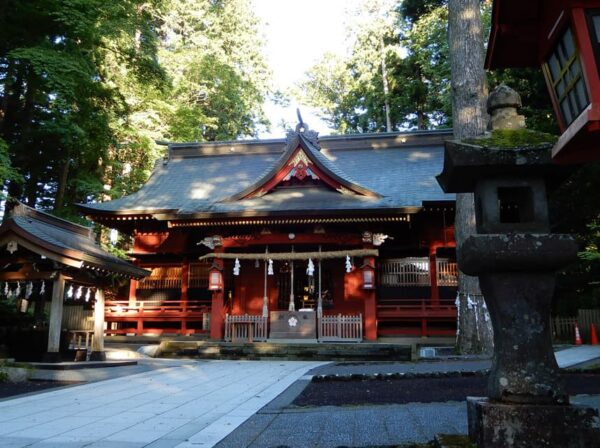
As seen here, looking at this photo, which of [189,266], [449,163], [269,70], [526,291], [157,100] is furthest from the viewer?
[269,70]

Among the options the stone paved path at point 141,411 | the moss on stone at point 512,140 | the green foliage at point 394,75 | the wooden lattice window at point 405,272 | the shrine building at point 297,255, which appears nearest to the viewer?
the moss on stone at point 512,140

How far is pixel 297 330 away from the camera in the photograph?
15.4 metres

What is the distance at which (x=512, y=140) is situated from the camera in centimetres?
402

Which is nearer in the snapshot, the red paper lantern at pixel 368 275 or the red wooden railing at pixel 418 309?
the red paper lantern at pixel 368 275

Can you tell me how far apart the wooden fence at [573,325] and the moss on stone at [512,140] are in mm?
13923

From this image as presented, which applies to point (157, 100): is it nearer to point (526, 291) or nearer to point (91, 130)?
point (91, 130)

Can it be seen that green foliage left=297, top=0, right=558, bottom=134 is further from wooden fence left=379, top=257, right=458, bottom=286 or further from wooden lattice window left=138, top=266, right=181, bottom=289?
wooden lattice window left=138, top=266, right=181, bottom=289

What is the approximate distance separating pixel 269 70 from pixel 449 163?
32.3m

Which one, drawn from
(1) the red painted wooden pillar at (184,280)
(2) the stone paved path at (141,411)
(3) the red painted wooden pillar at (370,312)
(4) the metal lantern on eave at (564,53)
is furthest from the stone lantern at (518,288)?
(1) the red painted wooden pillar at (184,280)

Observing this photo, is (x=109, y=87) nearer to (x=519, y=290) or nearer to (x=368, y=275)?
(x=368, y=275)

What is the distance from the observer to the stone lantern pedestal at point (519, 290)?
11.1 ft

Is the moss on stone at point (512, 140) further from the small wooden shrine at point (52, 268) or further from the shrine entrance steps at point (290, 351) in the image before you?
the shrine entrance steps at point (290, 351)

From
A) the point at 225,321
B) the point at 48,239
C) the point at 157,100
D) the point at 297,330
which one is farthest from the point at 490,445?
the point at 157,100

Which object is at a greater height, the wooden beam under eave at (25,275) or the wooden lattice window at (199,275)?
the wooden lattice window at (199,275)
